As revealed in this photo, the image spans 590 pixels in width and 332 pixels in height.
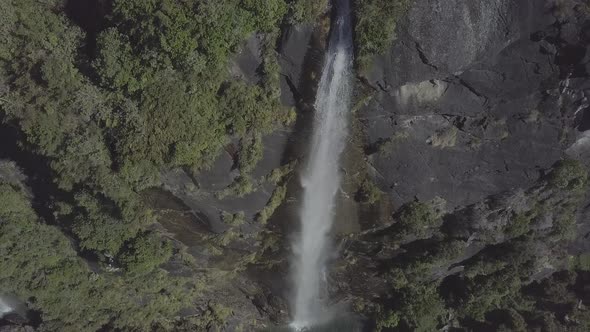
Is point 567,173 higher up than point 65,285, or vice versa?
point 567,173

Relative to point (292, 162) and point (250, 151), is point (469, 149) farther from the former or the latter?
point (250, 151)

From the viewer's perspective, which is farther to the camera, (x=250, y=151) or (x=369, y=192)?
(x=369, y=192)

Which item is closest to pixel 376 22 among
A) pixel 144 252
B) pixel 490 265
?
pixel 144 252

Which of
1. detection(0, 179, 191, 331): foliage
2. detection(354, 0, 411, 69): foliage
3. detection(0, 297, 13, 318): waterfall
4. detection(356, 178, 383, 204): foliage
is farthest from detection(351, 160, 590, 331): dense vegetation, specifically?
detection(0, 297, 13, 318): waterfall

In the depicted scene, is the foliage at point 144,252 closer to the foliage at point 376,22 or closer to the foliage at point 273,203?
the foliage at point 273,203

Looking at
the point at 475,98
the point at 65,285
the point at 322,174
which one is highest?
the point at 475,98

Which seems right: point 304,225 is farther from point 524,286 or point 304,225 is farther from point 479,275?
A: point 524,286

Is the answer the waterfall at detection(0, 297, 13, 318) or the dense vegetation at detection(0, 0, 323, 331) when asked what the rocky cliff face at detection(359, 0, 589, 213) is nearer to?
the dense vegetation at detection(0, 0, 323, 331)

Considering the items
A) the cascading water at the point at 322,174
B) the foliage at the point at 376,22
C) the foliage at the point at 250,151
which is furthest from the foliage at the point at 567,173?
the foliage at the point at 250,151

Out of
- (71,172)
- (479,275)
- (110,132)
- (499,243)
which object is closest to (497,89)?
(499,243)
